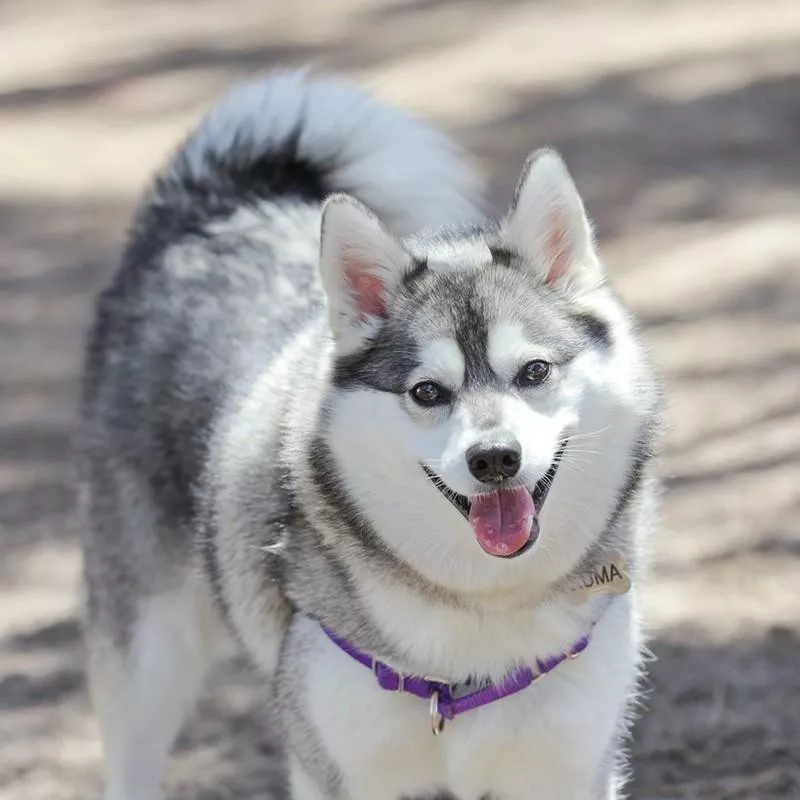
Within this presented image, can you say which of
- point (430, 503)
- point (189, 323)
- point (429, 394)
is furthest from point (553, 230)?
point (189, 323)

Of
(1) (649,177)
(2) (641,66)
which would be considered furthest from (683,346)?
(2) (641,66)

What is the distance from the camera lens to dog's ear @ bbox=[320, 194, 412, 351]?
9.78ft

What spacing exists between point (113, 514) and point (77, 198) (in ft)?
14.6

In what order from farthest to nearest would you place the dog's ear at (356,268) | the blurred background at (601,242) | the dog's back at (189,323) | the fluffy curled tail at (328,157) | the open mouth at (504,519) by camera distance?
the blurred background at (601,242)
the fluffy curled tail at (328,157)
the dog's back at (189,323)
the dog's ear at (356,268)
the open mouth at (504,519)

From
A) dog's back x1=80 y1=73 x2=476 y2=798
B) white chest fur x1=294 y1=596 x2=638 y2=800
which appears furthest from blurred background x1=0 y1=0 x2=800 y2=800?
white chest fur x1=294 y1=596 x2=638 y2=800

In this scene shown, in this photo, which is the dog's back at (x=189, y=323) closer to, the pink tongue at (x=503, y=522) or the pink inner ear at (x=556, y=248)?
the pink inner ear at (x=556, y=248)

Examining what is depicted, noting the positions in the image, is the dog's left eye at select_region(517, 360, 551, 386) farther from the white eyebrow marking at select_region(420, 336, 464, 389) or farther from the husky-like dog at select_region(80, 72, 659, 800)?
the white eyebrow marking at select_region(420, 336, 464, 389)

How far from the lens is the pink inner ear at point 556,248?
120 inches

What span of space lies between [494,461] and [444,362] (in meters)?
0.27

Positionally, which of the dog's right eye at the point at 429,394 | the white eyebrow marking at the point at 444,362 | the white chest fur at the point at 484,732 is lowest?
the white chest fur at the point at 484,732

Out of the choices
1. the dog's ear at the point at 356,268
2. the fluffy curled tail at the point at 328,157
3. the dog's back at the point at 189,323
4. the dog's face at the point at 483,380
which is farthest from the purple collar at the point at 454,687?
the fluffy curled tail at the point at 328,157

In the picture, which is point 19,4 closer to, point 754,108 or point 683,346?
point 754,108

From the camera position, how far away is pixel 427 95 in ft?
27.6

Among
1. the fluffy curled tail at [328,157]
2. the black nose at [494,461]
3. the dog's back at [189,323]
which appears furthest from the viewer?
the fluffy curled tail at [328,157]
